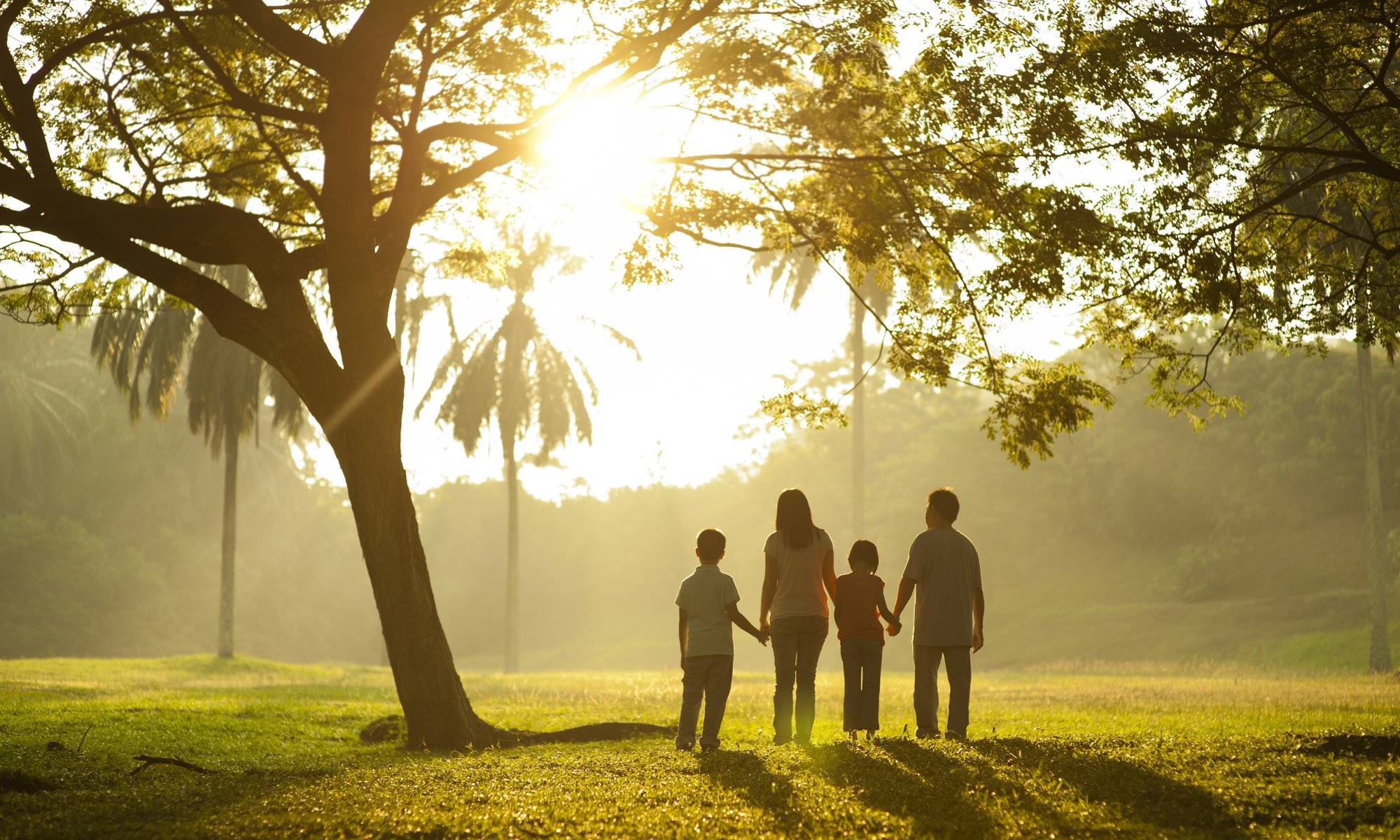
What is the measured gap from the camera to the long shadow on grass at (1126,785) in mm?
6406

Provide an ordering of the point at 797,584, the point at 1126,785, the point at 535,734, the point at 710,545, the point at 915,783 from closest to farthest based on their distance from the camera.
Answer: the point at 915,783 → the point at 1126,785 → the point at 710,545 → the point at 797,584 → the point at 535,734

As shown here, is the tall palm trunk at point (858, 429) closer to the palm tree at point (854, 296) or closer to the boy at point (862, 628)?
the palm tree at point (854, 296)

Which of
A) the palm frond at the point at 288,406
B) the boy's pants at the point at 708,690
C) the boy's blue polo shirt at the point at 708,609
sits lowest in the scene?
the boy's pants at the point at 708,690

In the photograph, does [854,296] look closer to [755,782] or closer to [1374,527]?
[1374,527]

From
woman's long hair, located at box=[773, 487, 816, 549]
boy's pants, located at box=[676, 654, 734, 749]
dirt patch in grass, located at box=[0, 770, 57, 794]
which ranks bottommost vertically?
dirt patch in grass, located at box=[0, 770, 57, 794]

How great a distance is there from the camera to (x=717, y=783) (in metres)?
7.24

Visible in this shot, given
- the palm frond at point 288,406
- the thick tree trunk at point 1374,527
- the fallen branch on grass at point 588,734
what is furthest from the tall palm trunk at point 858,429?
the fallen branch on grass at point 588,734

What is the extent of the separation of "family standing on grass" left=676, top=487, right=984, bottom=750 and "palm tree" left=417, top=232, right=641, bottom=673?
85.0 ft

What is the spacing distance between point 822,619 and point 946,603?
1002mm

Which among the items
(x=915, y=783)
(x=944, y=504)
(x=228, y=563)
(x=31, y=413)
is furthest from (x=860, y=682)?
(x=31, y=413)

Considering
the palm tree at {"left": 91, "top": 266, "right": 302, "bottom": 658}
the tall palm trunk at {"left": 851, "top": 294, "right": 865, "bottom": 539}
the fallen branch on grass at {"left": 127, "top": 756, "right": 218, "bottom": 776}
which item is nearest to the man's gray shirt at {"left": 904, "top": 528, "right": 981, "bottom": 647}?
the fallen branch on grass at {"left": 127, "top": 756, "right": 218, "bottom": 776}

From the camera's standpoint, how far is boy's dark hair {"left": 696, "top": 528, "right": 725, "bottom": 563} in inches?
345

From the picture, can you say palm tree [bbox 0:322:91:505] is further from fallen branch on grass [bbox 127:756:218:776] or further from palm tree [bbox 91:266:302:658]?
fallen branch on grass [bbox 127:756:218:776]

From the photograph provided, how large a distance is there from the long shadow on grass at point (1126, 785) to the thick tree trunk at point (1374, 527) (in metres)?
21.9
